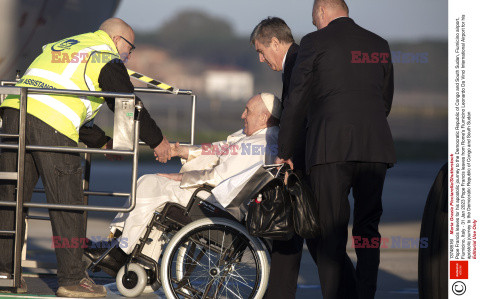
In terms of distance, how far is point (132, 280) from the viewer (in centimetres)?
513

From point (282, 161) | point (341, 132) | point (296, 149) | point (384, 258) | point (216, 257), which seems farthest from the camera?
point (384, 258)

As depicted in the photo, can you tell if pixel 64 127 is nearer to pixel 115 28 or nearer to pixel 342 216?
pixel 115 28

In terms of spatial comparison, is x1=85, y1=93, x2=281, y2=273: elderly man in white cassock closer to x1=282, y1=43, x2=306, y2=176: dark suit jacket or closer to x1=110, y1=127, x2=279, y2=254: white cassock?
x1=110, y1=127, x2=279, y2=254: white cassock

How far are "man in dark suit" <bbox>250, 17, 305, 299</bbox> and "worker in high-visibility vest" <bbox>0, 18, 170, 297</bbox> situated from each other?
83 cm

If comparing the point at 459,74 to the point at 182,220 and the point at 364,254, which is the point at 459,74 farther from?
the point at 182,220

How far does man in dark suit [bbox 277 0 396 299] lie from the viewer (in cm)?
443

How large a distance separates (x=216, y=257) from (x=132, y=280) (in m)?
0.54

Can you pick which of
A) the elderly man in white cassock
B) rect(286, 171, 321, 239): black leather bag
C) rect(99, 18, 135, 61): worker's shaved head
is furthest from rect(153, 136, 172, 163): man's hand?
→ rect(286, 171, 321, 239): black leather bag

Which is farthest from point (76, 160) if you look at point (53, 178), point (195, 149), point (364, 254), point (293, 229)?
point (364, 254)

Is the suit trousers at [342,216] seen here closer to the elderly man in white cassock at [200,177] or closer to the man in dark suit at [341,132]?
the man in dark suit at [341,132]

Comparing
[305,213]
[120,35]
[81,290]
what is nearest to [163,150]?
[120,35]

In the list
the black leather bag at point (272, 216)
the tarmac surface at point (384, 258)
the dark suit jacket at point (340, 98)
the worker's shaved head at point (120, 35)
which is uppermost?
the worker's shaved head at point (120, 35)

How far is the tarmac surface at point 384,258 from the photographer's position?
5898mm

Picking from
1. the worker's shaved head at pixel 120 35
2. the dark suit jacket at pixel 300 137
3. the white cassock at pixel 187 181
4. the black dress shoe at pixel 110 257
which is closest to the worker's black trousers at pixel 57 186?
the black dress shoe at pixel 110 257
